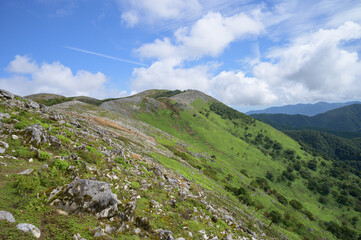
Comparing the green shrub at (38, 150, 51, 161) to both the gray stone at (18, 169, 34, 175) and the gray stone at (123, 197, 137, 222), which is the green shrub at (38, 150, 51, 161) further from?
the gray stone at (123, 197, 137, 222)

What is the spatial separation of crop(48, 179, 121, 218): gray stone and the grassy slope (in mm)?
47982

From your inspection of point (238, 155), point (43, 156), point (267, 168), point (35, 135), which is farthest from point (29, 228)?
point (267, 168)

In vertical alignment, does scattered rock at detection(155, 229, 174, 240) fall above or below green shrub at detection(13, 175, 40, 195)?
below

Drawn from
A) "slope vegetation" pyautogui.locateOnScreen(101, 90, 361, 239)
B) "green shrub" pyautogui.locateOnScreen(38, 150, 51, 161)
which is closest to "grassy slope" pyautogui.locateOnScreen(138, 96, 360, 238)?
"slope vegetation" pyautogui.locateOnScreen(101, 90, 361, 239)

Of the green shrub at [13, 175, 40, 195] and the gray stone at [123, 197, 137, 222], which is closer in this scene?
the green shrub at [13, 175, 40, 195]

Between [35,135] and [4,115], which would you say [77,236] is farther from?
[4,115]

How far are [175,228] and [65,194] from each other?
700 centimetres

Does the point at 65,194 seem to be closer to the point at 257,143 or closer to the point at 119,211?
the point at 119,211

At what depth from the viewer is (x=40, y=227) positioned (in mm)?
6555

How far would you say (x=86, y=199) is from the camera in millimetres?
8609

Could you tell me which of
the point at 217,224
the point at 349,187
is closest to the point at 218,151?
the point at 217,224

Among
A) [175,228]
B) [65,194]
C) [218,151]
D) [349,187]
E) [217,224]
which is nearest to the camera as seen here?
[65,194]

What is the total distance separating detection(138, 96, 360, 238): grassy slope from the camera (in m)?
64.5

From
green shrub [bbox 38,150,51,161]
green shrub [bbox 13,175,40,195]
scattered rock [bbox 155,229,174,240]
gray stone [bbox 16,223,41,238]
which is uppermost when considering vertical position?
green shrub [bbox 38,150,51,161]
